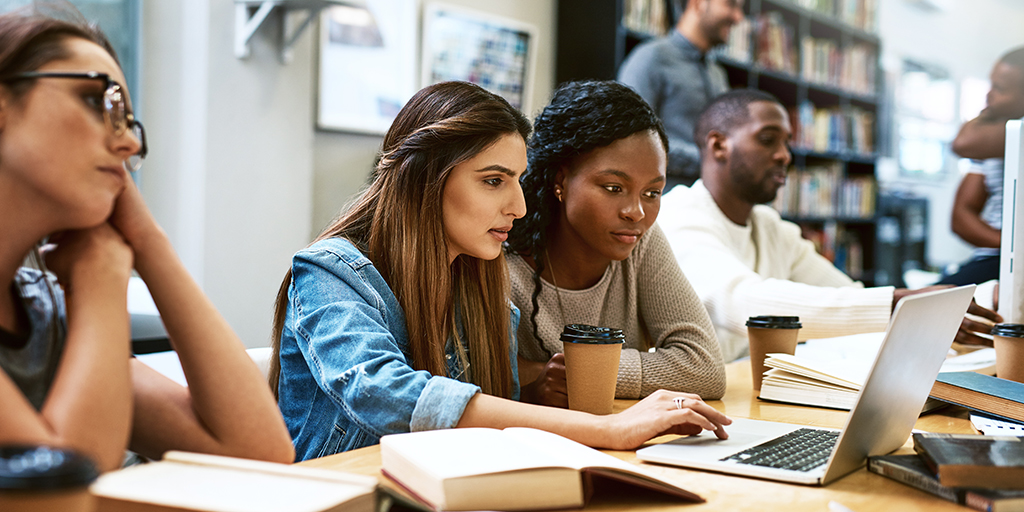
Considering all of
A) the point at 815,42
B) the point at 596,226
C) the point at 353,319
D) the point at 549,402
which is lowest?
the point at 549,402

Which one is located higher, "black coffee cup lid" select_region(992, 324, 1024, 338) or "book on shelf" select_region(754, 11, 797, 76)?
"book on shelf" select_region(754, 11, 797, 76)

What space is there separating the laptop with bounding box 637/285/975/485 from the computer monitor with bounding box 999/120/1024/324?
82cm

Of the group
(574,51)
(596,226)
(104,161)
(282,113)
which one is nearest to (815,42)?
(574,51)

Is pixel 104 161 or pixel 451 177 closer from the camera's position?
pixel 104 161

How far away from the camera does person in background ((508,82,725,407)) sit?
1.48 metres

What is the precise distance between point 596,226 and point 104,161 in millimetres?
947

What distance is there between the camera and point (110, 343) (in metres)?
0.78

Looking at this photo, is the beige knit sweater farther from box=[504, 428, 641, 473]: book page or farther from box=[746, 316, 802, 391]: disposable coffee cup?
box=[504, 428, 641, 473]: book page

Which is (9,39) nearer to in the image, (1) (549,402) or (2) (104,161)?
(2) (104,161)

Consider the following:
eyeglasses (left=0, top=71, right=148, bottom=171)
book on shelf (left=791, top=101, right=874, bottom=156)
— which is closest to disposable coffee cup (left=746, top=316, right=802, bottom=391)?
eyeglasses (left=0, top=71, right=148, bottom=171)

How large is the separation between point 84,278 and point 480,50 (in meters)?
2.99

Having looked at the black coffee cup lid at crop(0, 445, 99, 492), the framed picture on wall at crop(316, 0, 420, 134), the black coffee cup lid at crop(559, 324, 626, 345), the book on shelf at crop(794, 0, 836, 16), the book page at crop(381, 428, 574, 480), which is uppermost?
the book on shelf at crop(794, 0, 836, 16)

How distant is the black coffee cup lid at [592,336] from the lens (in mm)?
1160

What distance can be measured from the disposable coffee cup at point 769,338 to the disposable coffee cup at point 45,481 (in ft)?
4.12
